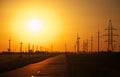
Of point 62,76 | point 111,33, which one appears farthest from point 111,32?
point 62,76

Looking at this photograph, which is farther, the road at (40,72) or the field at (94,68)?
the field at (94,68)

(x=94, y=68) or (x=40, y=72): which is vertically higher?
(x=40, y=72)

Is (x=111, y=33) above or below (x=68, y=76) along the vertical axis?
above

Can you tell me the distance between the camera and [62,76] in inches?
1262

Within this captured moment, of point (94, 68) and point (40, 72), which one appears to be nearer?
point (40, 72)

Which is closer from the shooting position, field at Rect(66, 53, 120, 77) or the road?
the road

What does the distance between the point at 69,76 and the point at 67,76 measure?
20 centimetres

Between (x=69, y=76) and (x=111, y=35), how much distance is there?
7865 centimetres

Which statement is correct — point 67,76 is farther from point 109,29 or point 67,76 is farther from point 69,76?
point 109,29

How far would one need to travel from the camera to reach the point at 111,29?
110 m

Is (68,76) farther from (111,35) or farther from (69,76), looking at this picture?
(111,35)

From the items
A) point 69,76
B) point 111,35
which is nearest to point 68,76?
point 69,76

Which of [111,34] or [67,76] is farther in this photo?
[111,34]

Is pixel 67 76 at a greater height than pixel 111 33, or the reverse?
pixel 111 33
